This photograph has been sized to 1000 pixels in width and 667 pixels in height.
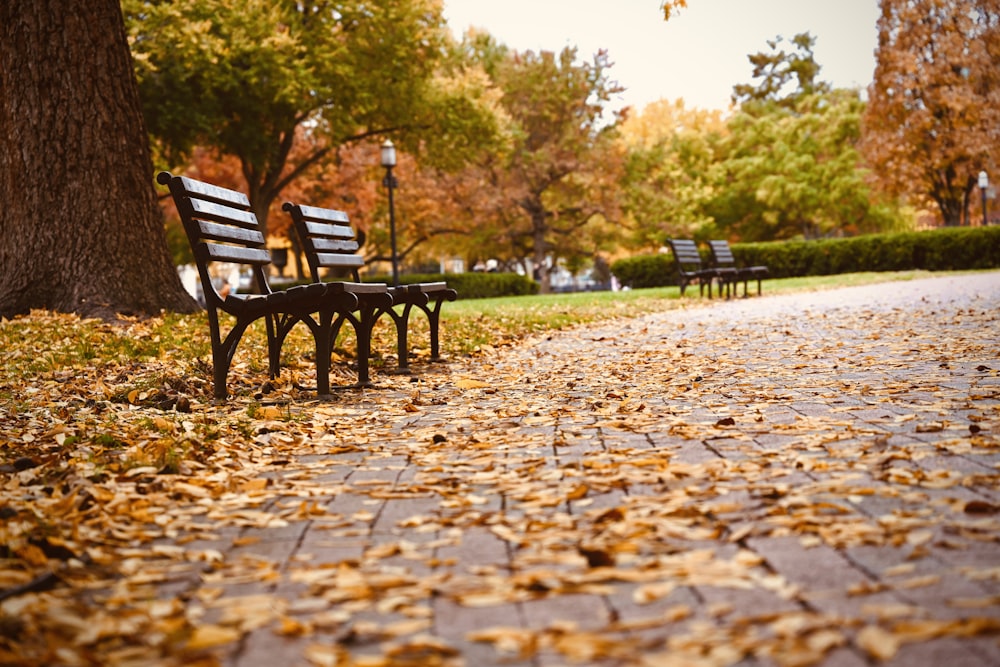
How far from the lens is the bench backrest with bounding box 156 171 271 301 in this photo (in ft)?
17.4

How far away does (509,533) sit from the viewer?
2.84 meters

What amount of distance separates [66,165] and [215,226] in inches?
176

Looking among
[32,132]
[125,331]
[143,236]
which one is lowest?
[125,331]

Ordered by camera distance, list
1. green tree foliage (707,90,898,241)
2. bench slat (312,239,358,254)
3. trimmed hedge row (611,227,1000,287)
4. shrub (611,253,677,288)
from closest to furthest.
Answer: bench slat (312,239,358,254) < trimmed hedge row (611,227,1000,287) < shrub (611,253,677,288) < green tree foliage (707,90,898,241)

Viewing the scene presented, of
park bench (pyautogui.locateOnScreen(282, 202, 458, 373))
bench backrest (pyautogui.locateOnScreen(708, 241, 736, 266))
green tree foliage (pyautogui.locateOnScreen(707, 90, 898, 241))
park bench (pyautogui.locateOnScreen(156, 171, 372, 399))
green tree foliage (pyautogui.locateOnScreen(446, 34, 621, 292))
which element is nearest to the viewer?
park bench (pyautogui.locateOnScreen(156, 171, 372, 399))

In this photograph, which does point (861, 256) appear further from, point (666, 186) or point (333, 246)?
point (333, 246)

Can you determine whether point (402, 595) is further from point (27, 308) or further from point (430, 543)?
point (27, 308)

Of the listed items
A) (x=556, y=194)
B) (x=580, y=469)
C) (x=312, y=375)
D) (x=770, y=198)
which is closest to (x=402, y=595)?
(x=580, y=469)

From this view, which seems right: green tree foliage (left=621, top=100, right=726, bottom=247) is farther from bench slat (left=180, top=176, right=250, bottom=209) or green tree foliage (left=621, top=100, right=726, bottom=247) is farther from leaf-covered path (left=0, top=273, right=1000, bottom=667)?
leaf-covered path (left=0, top=273, right=1000, bottom=667)

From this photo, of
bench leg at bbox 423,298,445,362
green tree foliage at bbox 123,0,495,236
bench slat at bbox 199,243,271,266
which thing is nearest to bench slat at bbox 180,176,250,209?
bench slat at bbox 199,243,271,266

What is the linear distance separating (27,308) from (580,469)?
25.0ft

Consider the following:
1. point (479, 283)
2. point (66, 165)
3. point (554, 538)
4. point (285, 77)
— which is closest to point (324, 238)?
point (66, 165)

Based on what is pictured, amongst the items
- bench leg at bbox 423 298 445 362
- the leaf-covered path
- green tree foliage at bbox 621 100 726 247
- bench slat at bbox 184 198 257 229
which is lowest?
the leaf-covered path

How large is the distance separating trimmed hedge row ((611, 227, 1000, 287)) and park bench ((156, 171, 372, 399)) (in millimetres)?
25436
